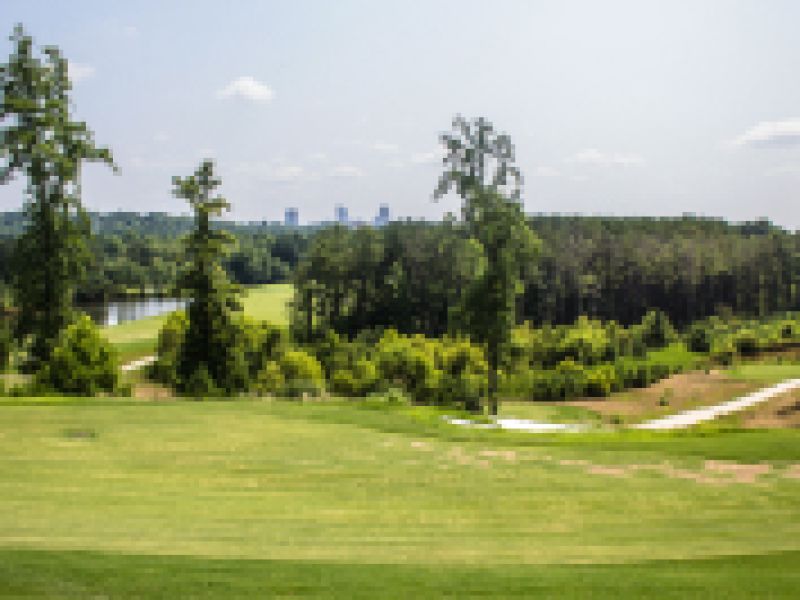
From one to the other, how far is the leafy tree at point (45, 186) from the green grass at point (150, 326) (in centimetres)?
681

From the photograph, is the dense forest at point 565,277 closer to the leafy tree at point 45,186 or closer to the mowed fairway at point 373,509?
the leafy tree at point 45,186

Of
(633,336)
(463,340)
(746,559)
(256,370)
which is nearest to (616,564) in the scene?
(746,559)

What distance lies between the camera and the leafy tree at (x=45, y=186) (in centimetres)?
2919

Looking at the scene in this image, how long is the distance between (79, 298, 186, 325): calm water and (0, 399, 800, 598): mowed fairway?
71232mm

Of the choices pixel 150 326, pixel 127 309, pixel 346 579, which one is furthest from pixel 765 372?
pixel 127 309

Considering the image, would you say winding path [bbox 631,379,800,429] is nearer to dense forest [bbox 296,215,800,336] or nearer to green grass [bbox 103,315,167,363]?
green grass [bbox 103,315,167,363]

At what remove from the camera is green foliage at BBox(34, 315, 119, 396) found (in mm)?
27312

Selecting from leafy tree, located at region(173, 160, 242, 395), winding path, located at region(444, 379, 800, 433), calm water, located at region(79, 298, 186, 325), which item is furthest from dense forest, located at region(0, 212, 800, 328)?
leafy tree, located at region(173, 160, 242, 395)

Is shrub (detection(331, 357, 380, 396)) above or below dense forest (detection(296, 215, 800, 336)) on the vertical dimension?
below

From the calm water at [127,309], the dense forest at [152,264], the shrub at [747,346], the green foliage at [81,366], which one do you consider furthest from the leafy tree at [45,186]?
the dense forest at [152,264]

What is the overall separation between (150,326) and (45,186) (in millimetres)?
43544

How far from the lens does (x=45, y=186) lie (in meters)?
30.1

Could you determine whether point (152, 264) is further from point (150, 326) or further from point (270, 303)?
point (150, 326)

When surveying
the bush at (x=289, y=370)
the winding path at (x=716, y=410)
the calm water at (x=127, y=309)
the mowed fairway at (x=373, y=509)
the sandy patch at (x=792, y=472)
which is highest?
the calm water at (x=127, y=309)
